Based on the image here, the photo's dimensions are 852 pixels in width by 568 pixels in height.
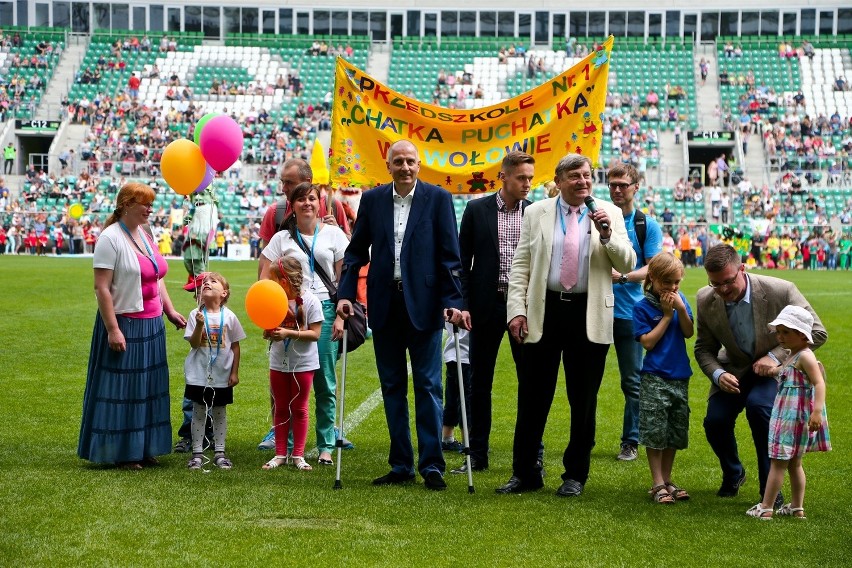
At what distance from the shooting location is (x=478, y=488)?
7004 mm

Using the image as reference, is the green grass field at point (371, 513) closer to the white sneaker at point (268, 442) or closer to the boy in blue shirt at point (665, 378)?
the white sneaker at point (268, 442)

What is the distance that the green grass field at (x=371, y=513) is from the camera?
5.37m

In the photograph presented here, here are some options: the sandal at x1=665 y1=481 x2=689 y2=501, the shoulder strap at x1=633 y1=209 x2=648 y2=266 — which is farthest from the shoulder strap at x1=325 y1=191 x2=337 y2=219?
the sandal at x1=665 y1=481 x2=689 y2=501

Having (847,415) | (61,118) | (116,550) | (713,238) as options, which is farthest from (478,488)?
(61,118)

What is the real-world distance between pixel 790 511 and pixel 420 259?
2548mm

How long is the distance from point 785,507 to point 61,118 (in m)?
48.7

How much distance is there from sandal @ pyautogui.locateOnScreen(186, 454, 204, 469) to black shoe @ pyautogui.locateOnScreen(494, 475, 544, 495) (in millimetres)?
1925

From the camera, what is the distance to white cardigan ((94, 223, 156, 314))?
7.34 m

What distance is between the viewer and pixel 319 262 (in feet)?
26.0

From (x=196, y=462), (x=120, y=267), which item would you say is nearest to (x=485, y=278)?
(x=196, y=462)

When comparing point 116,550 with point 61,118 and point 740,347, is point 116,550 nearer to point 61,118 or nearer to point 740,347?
point 740,347

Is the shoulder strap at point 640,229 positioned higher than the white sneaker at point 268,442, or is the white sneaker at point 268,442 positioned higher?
the shoulder strap at point 640,229

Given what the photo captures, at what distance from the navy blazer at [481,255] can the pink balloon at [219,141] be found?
1.67m

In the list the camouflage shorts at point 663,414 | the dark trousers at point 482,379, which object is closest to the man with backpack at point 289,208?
the dark trousers at point 482,379
